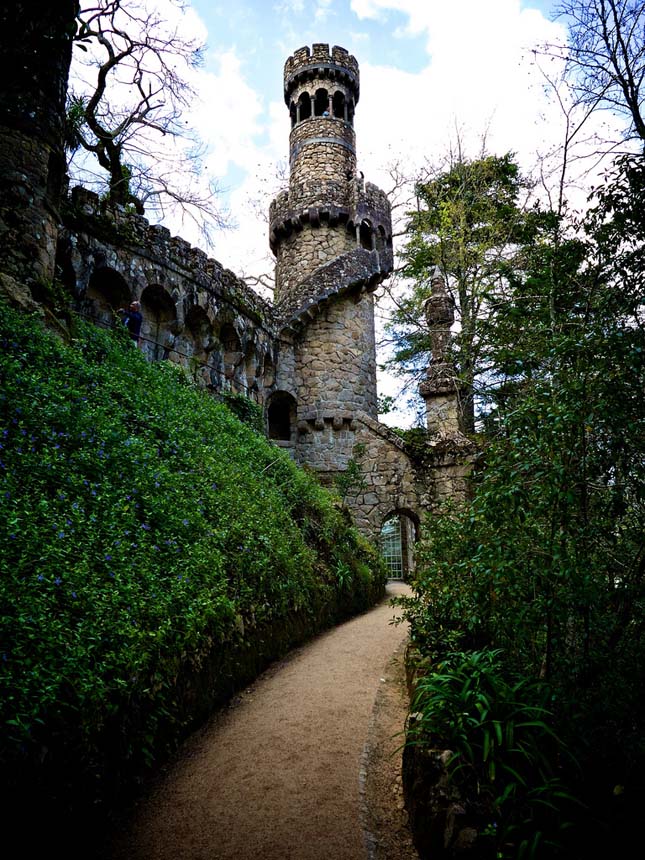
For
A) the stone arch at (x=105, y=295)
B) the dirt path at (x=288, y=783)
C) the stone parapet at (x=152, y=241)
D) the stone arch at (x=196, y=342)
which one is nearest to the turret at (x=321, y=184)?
the stone parapet at (x=152, y=241)

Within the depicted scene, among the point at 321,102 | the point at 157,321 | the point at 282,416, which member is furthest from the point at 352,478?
the point at 321,102

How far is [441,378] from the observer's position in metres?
13.6

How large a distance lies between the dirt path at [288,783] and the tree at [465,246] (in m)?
10.1

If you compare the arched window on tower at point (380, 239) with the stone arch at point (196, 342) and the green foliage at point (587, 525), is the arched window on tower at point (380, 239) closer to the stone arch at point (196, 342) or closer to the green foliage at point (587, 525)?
the stone arch at point (196, 342)

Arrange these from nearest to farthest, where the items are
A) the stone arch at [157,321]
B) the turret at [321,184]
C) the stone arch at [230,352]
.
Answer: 1. the stone arch at [157,321]
2. the stone arch at [230,352]
3. the turret at [321,184]

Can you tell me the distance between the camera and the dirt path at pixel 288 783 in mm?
2961

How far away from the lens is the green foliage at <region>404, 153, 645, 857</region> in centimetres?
310

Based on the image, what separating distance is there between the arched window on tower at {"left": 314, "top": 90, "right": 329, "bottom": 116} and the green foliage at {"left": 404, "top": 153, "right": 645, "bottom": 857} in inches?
685

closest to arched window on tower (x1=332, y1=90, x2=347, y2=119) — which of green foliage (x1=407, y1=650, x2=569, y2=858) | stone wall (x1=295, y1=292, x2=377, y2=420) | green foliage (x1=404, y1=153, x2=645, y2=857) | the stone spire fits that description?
stone wall (x1=295, y1=292, x2=377, y2=420)

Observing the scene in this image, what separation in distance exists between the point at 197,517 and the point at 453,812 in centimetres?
363

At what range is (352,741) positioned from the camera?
4180 millimetres

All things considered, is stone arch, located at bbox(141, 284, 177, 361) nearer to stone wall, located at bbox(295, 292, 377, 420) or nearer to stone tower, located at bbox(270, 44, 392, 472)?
stone tower, located at bbox(270, 44, 392, 472)

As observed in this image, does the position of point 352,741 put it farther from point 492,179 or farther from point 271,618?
point 492,179

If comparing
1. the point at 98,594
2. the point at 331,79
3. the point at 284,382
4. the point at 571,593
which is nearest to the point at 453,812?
the point at 571,593
